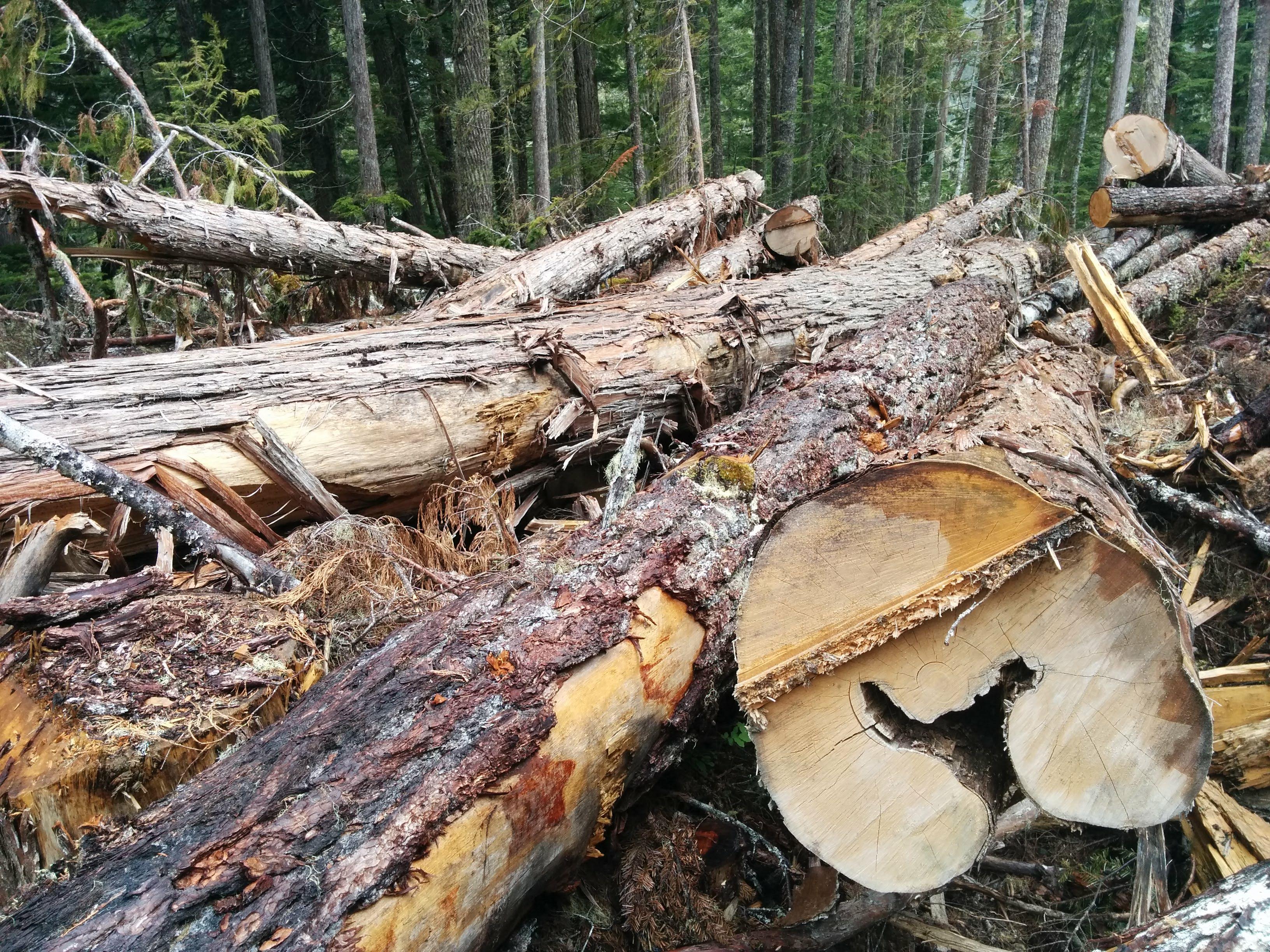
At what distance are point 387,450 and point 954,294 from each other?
3.17 meters

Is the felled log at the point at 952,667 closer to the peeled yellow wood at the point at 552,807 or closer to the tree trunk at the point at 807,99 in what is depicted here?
the peeled yellow wood at the point at 552,807

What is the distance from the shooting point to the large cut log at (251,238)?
409 cm

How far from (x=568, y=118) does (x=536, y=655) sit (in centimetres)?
1264

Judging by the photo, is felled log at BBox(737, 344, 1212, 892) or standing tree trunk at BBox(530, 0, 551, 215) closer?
felled log at BBox(737, 344, 1212, 892)

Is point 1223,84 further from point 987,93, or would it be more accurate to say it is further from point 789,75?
point 789,75

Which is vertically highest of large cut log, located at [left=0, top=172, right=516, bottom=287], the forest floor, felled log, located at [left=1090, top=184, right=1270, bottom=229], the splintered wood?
large cut log, located at [left=0, top=172, right=516, bottom=287]

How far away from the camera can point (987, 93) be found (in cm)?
1159

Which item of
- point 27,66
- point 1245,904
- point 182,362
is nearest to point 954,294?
point 1245,904

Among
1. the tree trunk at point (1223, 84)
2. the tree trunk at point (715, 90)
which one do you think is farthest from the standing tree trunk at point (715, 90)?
the tree trunk at point (1223, 84)

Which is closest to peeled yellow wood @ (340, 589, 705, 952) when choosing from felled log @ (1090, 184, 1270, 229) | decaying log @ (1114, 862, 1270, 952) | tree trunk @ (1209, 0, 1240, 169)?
decaying log @ (1114, 862, 1270, 952)

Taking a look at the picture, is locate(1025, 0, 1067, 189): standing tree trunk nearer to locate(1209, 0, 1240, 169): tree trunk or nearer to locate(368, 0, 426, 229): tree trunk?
locate(1209, 0, 1240, 169): tree trunk

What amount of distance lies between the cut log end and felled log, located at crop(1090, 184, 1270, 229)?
7367 mm

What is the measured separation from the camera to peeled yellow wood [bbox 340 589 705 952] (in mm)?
1460

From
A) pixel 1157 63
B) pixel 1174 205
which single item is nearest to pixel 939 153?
pixel 1157 63
